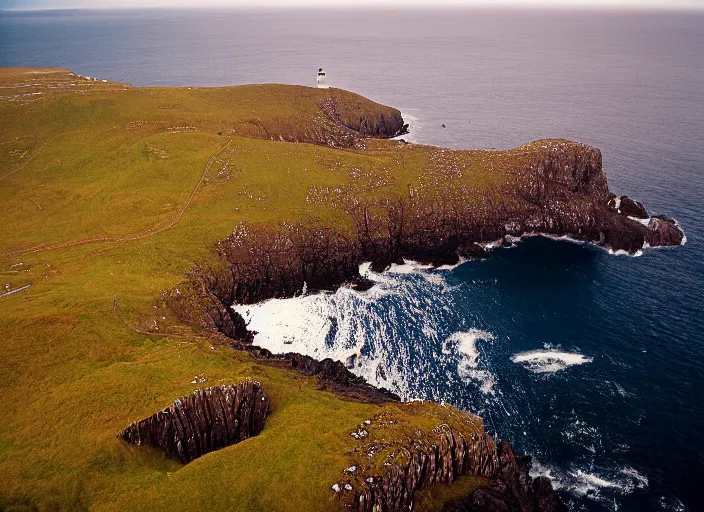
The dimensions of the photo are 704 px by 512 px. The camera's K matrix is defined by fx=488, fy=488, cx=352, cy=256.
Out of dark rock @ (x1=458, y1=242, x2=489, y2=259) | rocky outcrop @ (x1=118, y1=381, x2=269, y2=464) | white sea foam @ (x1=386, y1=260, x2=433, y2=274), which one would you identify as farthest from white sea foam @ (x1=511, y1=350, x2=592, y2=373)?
rocky outcrop @ (x1=118, y1=381, x2=269, y2=464)

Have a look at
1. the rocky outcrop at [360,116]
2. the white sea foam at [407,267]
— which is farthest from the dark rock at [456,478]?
the rocky outcrop at [360,116]

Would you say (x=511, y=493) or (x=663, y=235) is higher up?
(x=663, y=235)

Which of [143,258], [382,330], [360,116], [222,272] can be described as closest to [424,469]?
[382,330]

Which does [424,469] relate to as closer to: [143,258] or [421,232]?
[143,258]

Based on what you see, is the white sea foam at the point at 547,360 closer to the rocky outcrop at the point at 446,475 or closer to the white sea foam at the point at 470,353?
the white sea foam at the point at 470,353

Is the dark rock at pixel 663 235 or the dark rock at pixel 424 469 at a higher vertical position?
the dark rock at pixel 663 235

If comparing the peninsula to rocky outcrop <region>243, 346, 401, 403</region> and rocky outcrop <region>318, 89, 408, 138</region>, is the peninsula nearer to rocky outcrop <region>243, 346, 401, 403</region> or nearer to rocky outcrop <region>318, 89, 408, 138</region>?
rocky outcrop <region>243, 346, 401, 403</region>
